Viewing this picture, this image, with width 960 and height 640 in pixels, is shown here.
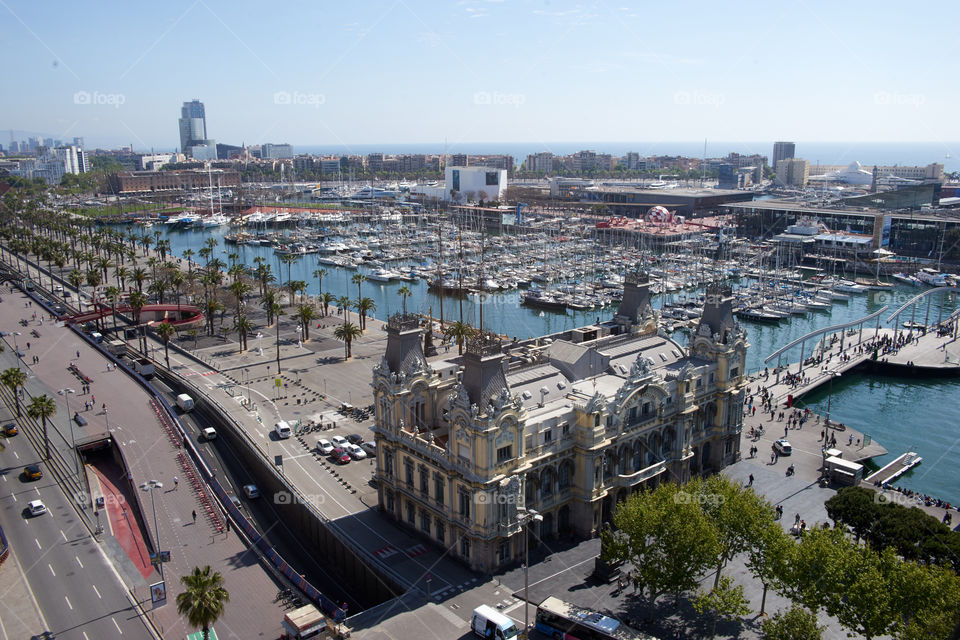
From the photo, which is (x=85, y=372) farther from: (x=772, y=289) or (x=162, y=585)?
(x=772, y=289)

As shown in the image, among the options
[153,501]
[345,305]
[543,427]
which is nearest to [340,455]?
[153,501]

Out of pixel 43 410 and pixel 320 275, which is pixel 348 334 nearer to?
pixel 43 410

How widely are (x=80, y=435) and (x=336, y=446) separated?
2983cm

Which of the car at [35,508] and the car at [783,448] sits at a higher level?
the car at [783,448]

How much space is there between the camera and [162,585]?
51.5m

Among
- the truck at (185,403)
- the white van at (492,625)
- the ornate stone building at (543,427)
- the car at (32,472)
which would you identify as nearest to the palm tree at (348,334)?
the truck at (185,403)

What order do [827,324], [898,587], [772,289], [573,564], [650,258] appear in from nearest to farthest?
[898,587] → [573,564] → [827,324] → [772,289] → [650,258]

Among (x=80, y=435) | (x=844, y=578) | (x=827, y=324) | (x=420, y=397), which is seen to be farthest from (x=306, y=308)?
(x=827, y=324)

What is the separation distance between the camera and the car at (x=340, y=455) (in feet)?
232

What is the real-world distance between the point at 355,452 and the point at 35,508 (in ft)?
94.5

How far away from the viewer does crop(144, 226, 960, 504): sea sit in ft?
266

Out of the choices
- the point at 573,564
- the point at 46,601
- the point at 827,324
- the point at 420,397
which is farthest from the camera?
the point at 827,324

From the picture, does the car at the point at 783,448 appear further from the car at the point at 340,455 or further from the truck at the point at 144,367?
the truck at the point at 144,367

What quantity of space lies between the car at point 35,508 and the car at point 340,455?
85.5 feet
